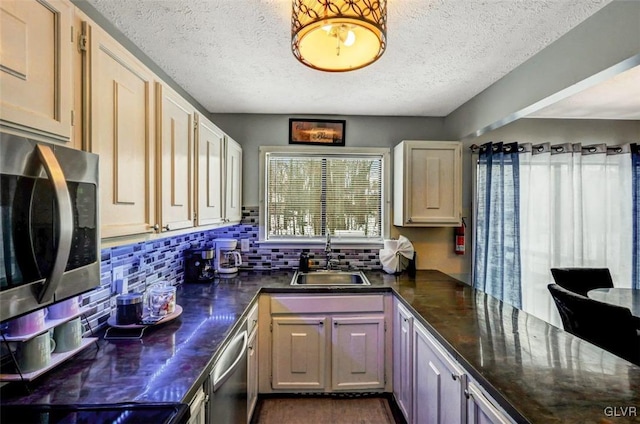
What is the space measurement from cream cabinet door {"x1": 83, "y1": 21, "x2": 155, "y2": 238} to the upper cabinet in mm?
2078

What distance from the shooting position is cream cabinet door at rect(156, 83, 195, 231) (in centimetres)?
145

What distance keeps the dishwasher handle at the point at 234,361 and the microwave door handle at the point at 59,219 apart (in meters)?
0.80

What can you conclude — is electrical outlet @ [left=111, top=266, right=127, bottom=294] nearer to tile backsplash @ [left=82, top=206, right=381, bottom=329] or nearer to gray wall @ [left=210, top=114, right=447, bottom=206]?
tile backsplash @ [left=82, top=206, right=381, bottom=329]

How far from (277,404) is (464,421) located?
60.9 inches

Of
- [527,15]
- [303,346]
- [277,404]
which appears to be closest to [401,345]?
[303,346]

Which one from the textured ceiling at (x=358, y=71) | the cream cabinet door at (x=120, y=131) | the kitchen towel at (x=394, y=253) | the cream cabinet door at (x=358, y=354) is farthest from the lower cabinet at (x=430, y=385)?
the textured ceiling at (x=358, y=71)

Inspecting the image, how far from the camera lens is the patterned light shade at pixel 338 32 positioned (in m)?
1.04

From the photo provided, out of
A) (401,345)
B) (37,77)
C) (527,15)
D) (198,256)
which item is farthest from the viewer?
(198,256)

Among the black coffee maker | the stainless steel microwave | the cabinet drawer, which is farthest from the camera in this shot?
the black coffee maker

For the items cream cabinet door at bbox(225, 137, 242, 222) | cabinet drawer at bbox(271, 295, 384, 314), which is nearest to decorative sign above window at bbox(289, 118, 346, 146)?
cream cabinet door at bbox(225, 137, 242, 222)

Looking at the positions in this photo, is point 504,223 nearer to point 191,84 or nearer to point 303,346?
point 303,346

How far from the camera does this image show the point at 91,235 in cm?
92

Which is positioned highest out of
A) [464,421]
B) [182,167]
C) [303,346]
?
[182,167]

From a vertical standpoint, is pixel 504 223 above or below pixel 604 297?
above
